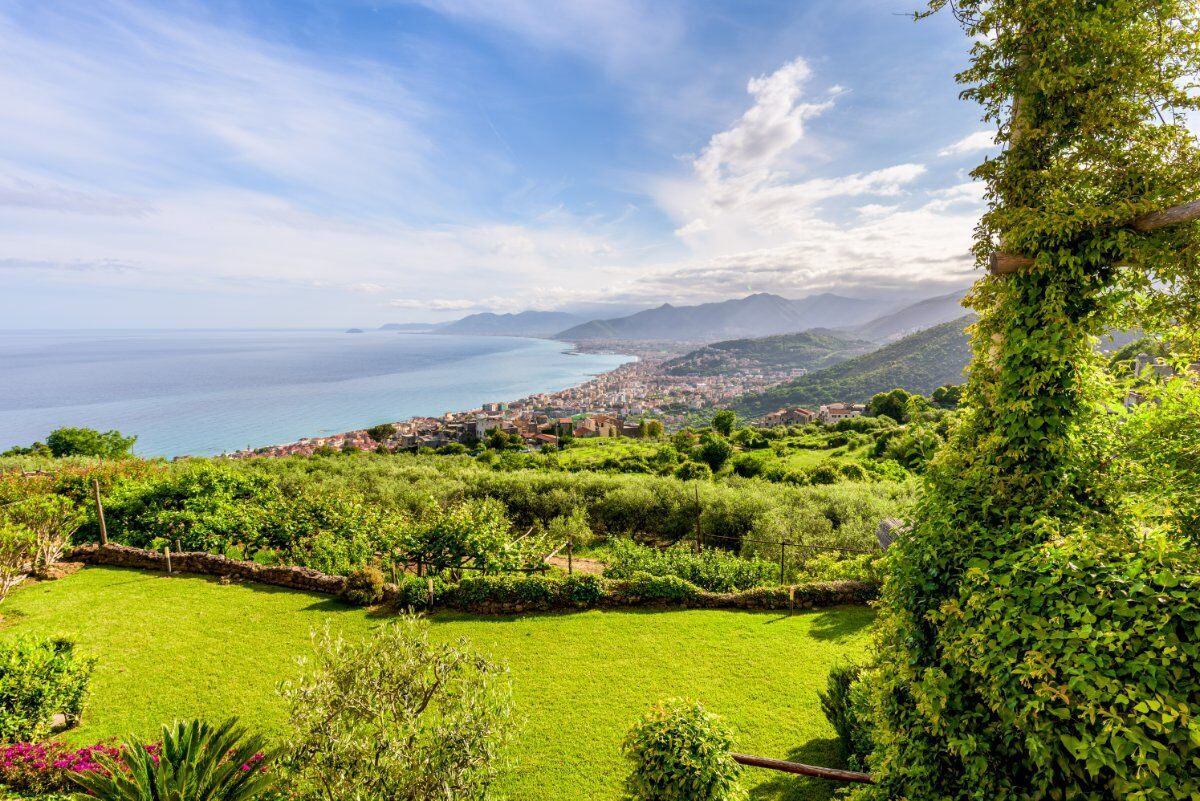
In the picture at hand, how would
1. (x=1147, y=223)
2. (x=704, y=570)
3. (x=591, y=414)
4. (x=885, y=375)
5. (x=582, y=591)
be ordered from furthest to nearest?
(x=885, y=375)
(x=591, y=414)
(x=704, y=570)
(x=582, y=591)
(x=1147, y=223)

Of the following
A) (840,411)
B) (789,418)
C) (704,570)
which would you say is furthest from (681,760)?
(789,418)

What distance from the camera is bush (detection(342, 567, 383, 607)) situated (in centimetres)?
1041

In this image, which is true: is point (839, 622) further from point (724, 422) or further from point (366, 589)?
point (724, 422)

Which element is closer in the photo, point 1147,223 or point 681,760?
point 1147,223

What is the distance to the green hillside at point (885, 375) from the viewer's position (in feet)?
275

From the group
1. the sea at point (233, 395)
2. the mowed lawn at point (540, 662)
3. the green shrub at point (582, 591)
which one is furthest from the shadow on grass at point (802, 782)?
the sea at point (233, 395)

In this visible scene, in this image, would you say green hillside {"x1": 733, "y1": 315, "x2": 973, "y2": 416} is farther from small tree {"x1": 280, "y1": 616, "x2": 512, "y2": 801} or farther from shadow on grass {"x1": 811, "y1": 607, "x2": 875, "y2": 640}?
small tree {"x1": 280, "y1": 616, "x2": 512, "y2": 801}

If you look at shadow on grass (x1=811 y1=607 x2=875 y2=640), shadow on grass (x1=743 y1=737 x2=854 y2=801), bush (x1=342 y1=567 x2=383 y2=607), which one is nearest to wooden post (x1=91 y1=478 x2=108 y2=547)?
bush (x1=342 y1=567 x2=383 y2=607)

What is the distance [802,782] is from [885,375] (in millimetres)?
100963

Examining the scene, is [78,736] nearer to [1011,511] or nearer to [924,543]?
[924,543]

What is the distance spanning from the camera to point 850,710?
5.63 metres

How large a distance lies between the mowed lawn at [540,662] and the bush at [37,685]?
1.11 feet

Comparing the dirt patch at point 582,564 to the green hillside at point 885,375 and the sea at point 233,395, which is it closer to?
the sea at point 233,395

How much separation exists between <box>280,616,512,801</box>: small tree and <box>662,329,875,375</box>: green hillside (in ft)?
554
